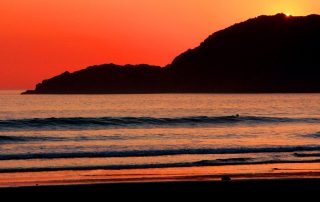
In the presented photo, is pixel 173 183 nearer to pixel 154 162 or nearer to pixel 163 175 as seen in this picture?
pixel 163 175

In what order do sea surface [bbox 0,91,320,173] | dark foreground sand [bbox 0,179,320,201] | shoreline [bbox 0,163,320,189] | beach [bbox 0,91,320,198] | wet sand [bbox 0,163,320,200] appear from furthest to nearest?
sea surface [bbox 0,91,320,173], shoreline [bbox 0,163,320,189], beach [bbox 0,91,320,198], wet sand [bbox 0,163,320,200], dark foreground sand [bbox 0,179,320,201]

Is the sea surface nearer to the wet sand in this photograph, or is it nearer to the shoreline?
the shoreline

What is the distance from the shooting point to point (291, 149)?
33875 mm

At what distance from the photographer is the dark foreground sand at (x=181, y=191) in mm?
16859

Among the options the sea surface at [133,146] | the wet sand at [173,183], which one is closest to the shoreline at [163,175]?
the wet sand at [173,183]

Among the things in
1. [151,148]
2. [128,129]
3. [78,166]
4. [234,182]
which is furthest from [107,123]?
[234,182]

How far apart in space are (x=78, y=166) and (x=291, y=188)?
10590mm

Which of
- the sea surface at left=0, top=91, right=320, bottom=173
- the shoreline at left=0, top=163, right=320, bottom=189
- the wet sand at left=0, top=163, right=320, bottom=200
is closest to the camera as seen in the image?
the wet sand at left=0, top=163, right=320, bottom=200

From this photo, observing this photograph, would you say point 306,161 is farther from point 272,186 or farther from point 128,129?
point 128,129

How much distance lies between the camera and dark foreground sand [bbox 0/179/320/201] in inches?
664

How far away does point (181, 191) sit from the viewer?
58.1ft

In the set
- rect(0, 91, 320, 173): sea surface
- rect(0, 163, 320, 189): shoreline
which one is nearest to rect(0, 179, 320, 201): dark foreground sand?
rect(0, 163, 320, 189): shoreline

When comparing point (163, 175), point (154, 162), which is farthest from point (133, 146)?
point (163, 175)

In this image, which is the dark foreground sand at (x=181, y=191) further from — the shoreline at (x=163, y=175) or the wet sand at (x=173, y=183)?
the shoreline at (x=163, y=175)
